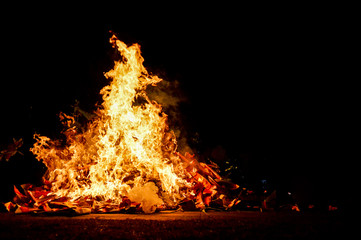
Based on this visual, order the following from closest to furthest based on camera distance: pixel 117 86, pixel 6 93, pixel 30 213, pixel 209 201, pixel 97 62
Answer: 1. pixel 30 213
2. pixel 209 201
3. pixel 117 86
4. pixel 6 93
5. pixel 97 62

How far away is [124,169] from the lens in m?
6.86

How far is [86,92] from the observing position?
920cm

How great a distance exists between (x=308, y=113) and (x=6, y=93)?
28.2ft

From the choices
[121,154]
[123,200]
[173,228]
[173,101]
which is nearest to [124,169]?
[121,154]

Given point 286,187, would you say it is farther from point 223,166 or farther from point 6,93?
point 6,93

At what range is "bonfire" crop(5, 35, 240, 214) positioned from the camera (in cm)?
620

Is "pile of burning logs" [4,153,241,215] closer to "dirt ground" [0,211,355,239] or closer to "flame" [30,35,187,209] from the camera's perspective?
"flame" [30,35,187,209]

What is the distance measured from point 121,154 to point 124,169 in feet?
1.12

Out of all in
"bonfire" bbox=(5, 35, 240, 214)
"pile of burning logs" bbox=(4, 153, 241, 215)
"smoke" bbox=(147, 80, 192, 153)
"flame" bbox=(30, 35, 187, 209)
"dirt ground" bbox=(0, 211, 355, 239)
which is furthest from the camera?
"smoke" bbox=(147, 80, 192, 153)

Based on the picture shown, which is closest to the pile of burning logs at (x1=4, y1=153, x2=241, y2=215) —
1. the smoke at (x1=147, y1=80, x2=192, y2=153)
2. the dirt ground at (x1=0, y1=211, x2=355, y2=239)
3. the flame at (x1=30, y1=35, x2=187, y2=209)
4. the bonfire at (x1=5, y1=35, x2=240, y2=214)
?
the bonfire at (x1=5, y1=35, x2=240, y2=214)

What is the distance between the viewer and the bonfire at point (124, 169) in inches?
244

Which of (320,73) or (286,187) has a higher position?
Answer: (320,73)

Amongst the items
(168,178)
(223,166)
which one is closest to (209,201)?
(168,178)

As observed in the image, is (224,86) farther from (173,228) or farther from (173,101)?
(173,228)
